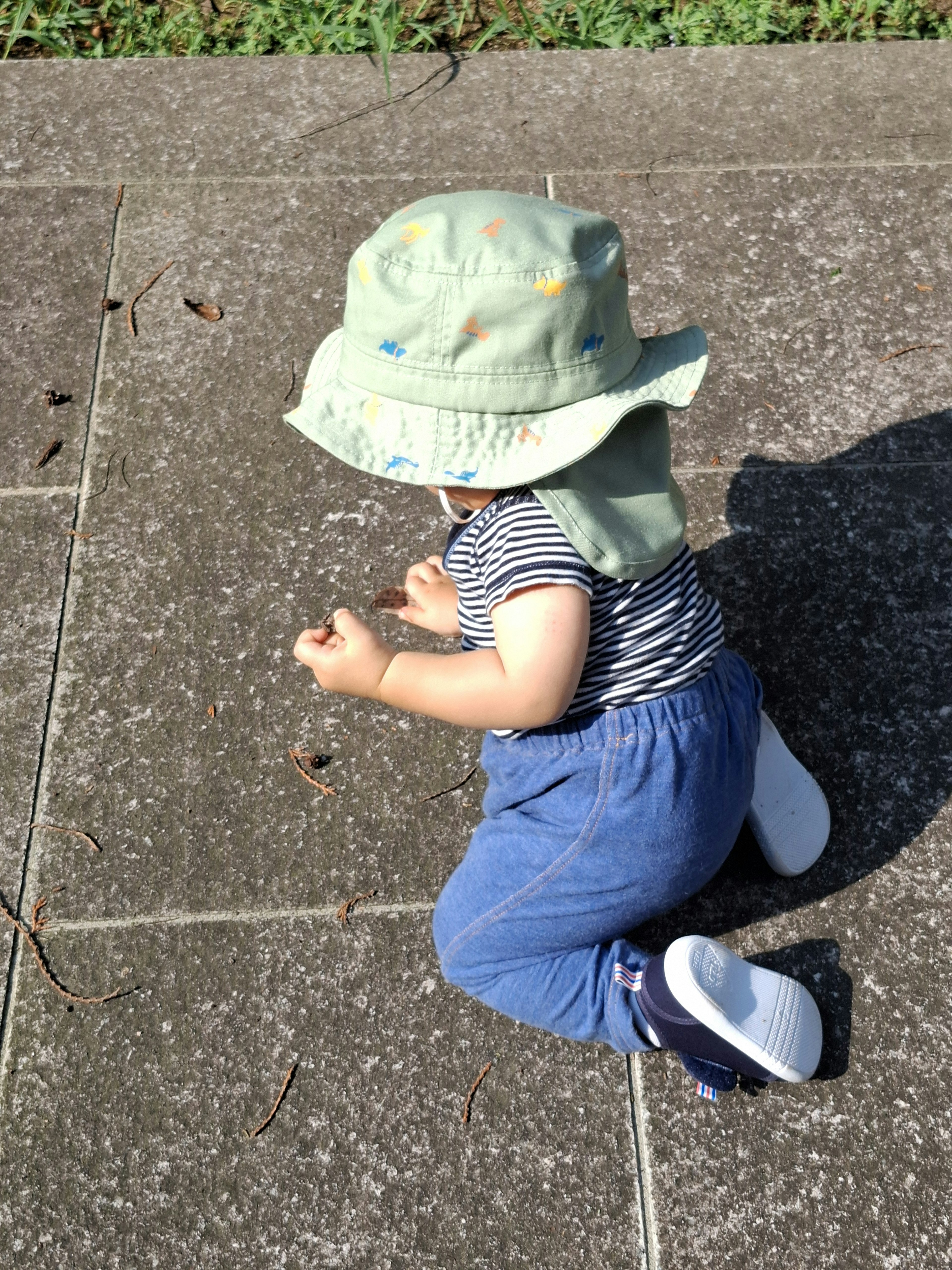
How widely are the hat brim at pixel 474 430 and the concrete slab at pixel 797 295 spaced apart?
1.06 m

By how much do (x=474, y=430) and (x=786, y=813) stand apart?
945 millimetres

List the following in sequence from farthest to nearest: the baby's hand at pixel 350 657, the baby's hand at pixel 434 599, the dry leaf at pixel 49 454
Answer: the dry leaf at pixel 49 454
the baby's hand at pixel 434 599
the baby's hand at pixel 350 657

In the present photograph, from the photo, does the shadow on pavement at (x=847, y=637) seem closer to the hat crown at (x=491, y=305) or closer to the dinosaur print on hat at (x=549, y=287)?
the hat crown at (x=491, y=305)

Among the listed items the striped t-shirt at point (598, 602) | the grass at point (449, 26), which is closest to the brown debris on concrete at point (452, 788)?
the striped t-shirt at point (598, 602)

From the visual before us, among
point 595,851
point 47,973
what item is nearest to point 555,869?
point 595,851

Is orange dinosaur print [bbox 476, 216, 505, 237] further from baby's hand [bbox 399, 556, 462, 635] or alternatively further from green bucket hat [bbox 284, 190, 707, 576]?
baby's hand [bbox 399, 556, 462, 635]

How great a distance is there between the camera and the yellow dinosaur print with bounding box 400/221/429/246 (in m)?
1.63

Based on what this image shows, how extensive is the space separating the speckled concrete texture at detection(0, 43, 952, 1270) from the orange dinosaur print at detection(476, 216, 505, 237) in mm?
1062

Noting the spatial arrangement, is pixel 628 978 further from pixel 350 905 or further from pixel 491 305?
pixel 491 305

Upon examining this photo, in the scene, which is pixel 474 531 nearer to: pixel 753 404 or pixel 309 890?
pixel 309 890

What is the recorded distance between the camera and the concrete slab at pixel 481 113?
3393 mm

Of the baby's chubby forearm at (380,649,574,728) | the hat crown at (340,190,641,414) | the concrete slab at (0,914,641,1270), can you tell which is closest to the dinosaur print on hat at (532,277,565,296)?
the hat crown at (340,190,641,414)

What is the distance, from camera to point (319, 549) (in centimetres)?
261

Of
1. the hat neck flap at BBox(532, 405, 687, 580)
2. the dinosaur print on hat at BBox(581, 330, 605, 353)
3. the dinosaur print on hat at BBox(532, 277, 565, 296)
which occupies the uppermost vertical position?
the dinosaur print on hat at BBox(532, 277, 565, 296)
